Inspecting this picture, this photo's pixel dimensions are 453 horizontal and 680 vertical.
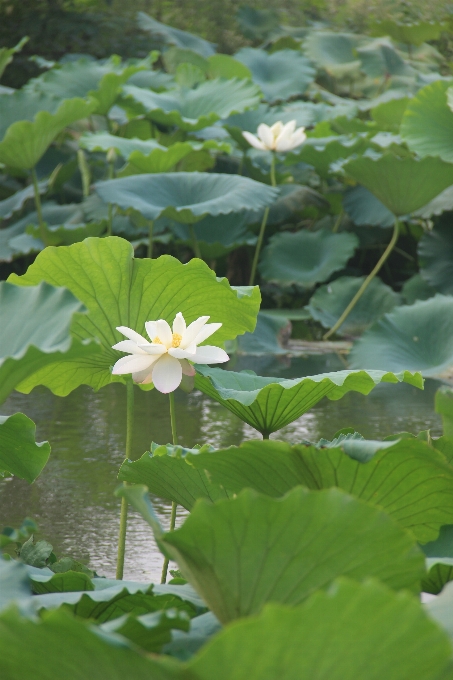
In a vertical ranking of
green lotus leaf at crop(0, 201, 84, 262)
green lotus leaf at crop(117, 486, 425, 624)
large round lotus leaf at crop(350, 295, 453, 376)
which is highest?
green lotus leaf at crop(117, 486, 425, 624)

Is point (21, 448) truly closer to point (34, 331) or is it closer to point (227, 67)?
point (34, 331)

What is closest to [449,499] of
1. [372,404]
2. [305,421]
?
[305,421]

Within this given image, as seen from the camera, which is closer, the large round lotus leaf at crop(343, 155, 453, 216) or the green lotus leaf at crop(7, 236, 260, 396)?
the green lotus leaf at crop(7, 236, 260, 396)

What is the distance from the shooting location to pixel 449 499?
3.01 feet

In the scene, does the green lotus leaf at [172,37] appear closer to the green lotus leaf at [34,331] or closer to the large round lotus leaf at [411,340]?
the large round lotus leaf at [411,340]

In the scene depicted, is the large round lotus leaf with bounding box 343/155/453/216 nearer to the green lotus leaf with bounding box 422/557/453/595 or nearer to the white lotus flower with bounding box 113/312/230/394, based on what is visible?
the white lotus flower with bounding box 113/312/230/394

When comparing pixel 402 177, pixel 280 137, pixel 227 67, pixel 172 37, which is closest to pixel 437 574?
pixel 402 177

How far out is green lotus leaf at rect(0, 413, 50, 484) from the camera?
1.07m

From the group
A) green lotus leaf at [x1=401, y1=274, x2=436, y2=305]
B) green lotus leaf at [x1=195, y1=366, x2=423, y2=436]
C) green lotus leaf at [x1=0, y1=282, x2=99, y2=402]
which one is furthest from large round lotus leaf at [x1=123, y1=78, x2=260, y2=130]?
green lotus leaf at [x1=0, y1=282, x2=99, y2=402]

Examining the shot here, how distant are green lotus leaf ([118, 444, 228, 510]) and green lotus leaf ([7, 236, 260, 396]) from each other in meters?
0.27

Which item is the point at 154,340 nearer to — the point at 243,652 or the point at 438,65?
the point at 243,652

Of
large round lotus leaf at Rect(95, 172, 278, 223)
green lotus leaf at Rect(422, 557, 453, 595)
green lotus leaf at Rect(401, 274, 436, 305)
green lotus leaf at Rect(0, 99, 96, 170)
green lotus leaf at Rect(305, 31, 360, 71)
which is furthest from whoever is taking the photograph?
green lotus leaf at Rect(305, 31, 360, 71)

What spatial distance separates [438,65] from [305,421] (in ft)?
15.7

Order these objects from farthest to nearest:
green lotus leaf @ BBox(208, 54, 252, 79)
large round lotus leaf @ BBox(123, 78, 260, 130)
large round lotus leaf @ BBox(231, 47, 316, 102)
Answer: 1. large round lotus leaf @ BBox(231, 47, 316, 102)
2. green lotus leaf @ BBox(208, 54, 252, 79)
3. large round lotus leaf @ BBox(123, 78, 260, 130)
